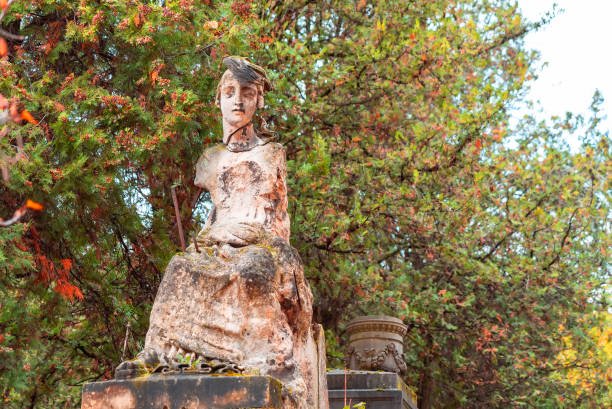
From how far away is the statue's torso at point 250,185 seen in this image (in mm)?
6148

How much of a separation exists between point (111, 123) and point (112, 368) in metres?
3.73

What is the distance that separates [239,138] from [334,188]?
422cm

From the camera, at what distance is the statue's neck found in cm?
653

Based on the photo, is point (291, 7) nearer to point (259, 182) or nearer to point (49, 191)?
point (49, 191)

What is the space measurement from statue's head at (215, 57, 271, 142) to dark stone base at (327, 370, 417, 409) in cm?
393

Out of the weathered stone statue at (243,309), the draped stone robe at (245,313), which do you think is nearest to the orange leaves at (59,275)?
the weathered stone statue at (243,309)

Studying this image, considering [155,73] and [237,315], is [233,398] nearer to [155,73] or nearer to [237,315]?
[237,315]

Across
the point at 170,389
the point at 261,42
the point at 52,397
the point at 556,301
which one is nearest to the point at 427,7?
the point at 261,42

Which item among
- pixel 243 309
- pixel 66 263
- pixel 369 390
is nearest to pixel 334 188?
pixel 369 390

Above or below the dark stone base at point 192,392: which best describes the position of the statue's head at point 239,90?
above

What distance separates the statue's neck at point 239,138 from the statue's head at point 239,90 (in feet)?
0.14

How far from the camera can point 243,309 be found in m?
5.36

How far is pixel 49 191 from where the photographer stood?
773cm

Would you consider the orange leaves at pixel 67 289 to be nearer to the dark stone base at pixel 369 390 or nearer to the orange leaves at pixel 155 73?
the orange leaves at pixel 155 73
